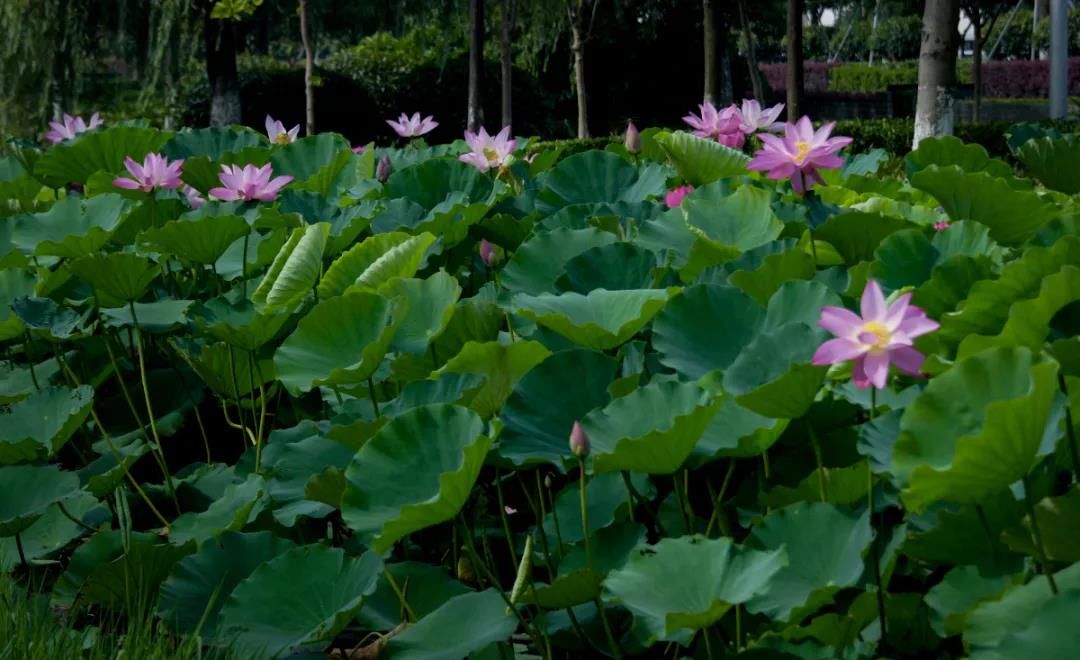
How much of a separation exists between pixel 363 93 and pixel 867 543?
1924 centimetres

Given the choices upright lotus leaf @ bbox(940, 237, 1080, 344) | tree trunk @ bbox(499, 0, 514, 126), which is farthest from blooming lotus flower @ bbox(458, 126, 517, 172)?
tree trunk @ bbox(499, 0, 514, 126)

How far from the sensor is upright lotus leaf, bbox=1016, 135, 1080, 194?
2.09 m

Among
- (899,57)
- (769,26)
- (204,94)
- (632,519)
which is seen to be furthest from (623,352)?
(899,57)

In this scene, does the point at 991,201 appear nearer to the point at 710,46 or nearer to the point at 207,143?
the point at 207,143

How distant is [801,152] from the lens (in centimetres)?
169

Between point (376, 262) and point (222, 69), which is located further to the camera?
point (222, 69)

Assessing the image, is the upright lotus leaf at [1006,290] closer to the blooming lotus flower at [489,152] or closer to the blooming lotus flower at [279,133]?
the blooming lotus flower at [489,152]

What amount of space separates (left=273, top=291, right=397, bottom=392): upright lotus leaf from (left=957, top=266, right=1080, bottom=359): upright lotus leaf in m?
0.67

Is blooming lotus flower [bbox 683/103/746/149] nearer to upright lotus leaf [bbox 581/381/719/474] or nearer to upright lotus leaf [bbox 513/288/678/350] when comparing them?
upright lotus leaf [bbox 513/288/678/350]

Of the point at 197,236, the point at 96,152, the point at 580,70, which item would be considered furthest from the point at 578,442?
the point at 580,70

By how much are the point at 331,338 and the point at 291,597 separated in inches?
13.9

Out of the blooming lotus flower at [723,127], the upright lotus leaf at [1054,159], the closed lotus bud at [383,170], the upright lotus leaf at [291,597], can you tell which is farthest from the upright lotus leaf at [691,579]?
the closed lotus bud at [383,170]

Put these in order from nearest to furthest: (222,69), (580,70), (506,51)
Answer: (506,51), (222,69), (580,70)

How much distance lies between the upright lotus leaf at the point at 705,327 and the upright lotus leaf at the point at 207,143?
1.63m
